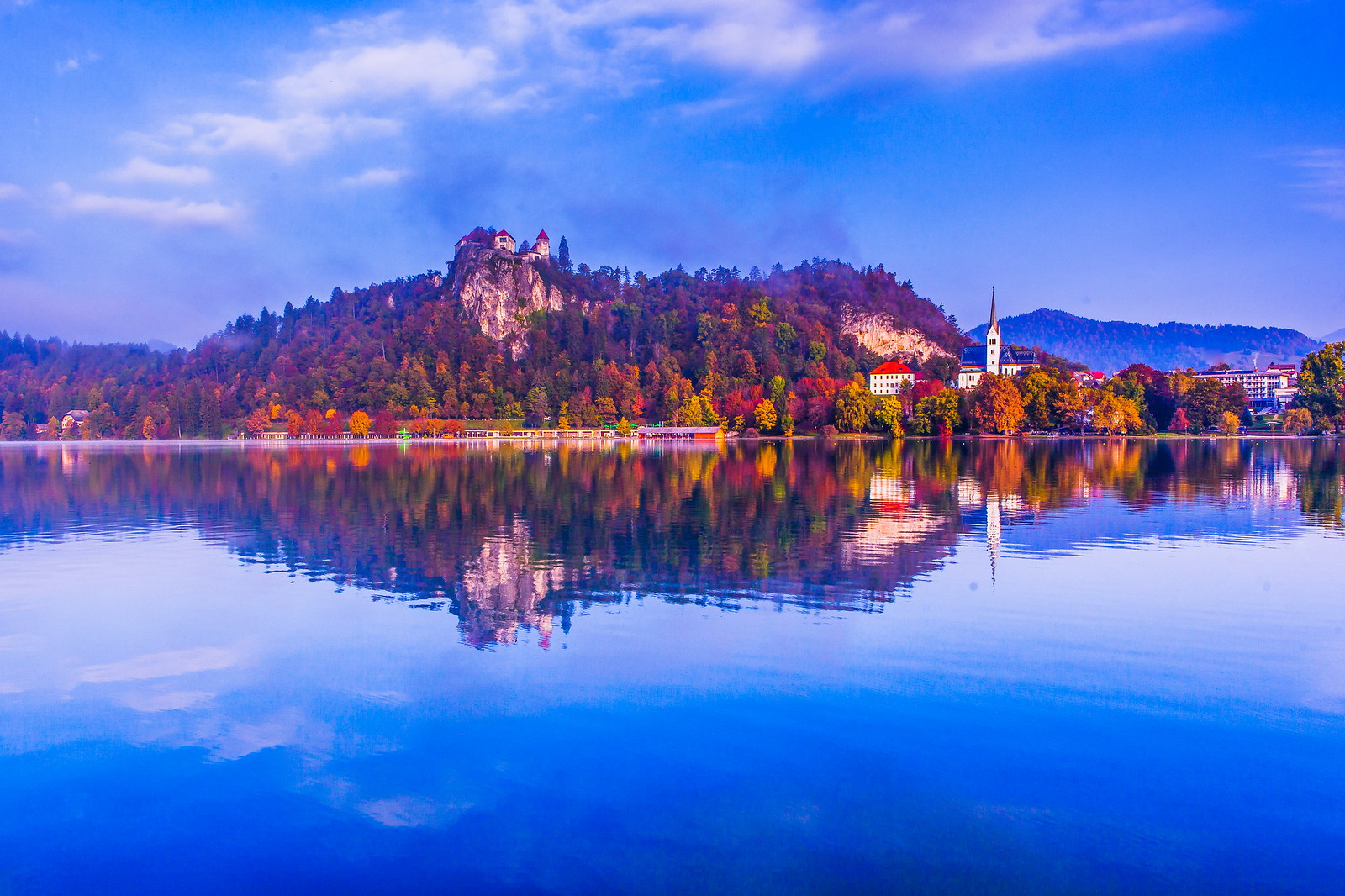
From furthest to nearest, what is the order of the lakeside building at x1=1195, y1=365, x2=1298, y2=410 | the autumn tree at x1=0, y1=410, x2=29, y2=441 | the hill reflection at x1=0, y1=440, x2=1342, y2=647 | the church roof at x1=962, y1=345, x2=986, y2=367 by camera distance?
the lakeside building at x1=1195, y1=365, x2=1298, y2=410
the autumn tree at x1=0, y1=410, x2=29, y2=441
the church roof at x1=962, y1=345, x2=986, y2=367
the hill reflection at x1=0, y1=440, x2=1342, y2=647

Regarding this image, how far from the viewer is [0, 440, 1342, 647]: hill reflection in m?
16.7

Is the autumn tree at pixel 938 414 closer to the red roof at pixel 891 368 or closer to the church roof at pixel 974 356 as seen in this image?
the red roof at pixel 891 368

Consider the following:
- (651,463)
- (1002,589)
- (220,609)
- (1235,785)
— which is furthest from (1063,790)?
(651,463)

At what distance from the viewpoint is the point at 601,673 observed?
1134 centimetres

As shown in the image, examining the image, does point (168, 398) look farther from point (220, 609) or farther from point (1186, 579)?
point (1186, 579)

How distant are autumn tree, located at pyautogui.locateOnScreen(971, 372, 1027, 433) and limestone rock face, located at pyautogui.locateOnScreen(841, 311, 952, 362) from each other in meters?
77.4

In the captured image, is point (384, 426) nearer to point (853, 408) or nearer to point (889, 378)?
point (853, 408)

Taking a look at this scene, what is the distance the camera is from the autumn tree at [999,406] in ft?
347

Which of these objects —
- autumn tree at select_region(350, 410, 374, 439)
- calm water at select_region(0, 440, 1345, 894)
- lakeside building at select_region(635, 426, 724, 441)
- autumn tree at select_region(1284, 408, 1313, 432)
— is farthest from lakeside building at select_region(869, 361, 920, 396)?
calm water at select_region(0, 440, 1345, 894)

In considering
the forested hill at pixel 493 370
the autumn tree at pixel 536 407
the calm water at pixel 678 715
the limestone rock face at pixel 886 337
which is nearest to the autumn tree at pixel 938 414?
the forested hill at pixel 493 370

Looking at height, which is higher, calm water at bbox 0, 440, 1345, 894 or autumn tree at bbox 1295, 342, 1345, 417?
autumn tree at bbox 1295, 342, 1345, 417

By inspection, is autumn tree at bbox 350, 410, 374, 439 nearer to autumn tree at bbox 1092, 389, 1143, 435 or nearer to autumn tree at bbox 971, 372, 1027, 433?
autumn tree at bbox 971, 372, 1027, 433

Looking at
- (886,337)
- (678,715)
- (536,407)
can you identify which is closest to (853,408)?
(536,407)

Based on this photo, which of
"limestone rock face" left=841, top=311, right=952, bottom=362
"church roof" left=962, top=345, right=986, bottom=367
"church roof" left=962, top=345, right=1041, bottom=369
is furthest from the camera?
"limestone rock face" left=841, top=311, right=952, bottom=362
